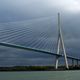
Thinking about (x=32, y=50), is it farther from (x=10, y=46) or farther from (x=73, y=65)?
(x=73, y=65)

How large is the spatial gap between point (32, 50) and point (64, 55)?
866cm

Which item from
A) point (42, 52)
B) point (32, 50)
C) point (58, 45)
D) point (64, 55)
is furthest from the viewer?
point (64, 55)

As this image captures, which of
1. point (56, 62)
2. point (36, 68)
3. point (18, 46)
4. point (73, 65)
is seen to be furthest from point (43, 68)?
point (18, 46)

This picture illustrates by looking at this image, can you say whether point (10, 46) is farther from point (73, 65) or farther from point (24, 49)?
point (73, 65)

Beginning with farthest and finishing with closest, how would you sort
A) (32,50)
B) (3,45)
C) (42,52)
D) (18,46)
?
(42,52), (32,50), (18,46), (3,45)

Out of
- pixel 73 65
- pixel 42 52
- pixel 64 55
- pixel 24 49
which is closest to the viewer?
pixel 24 49

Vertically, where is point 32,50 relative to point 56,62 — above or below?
above

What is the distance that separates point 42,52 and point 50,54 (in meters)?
3.27

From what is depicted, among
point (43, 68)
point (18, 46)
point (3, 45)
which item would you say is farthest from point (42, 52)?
point (43, 68)

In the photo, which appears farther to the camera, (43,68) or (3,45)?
(43,68)

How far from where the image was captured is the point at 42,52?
31.3m

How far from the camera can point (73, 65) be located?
52250 millimetres

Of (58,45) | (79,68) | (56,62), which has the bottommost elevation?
(79,68)

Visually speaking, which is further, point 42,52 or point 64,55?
point 64,55
